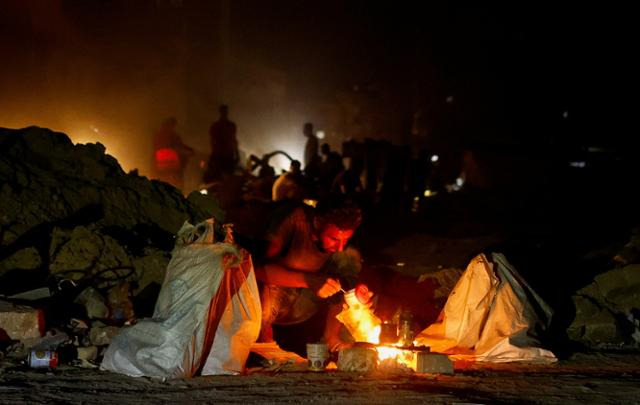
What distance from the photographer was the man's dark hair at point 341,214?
6051 millimetres

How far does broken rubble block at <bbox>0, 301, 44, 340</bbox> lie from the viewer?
5.53 m

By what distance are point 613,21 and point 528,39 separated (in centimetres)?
439

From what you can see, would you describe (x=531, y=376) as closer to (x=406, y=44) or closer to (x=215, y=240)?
(x=215, y=240)

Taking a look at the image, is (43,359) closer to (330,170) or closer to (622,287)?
(622,287)

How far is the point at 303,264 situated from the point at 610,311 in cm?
325

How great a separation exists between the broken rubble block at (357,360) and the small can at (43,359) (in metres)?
2.13

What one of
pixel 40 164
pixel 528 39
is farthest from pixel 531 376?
pixel 528 39

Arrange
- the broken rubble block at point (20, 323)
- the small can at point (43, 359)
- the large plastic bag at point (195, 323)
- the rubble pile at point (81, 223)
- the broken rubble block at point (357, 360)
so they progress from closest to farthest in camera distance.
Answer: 1. the large plastic bag at point (195, 323)
2. the small can at point (43, 359)
3. the broken rubble block at point (357, 360)
4. the broken rubble block at point (20, 323)
5. the rubble pile at point (81, 223)

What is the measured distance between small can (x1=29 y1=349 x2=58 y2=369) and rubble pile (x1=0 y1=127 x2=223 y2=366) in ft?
2.27

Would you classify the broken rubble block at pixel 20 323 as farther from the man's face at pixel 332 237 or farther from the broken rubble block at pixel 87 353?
the man's face at pixel 332 237

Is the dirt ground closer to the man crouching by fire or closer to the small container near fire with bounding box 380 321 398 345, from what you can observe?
the small container near fire with bounding box 380 321 398 345

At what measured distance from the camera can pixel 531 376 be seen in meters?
5.19

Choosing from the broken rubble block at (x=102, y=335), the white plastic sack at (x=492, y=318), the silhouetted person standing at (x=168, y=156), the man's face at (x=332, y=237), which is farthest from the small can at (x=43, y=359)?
the silhouetted person standing at (x=168, y=156)

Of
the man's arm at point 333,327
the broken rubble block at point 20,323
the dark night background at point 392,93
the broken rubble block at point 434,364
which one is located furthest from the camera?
the dark night background at point 392,93
